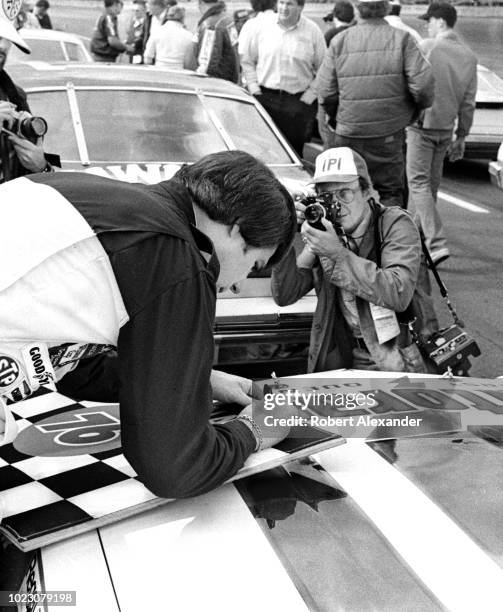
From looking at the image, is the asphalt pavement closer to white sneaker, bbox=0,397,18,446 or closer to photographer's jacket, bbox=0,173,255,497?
photographer's jacket, bbox=0,173,255,497

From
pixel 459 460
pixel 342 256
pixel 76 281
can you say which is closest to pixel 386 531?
pixel 459 460

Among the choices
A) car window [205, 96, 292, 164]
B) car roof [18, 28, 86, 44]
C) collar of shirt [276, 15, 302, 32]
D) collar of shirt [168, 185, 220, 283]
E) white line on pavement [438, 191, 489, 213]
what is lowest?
white line on pavement [438, 191, 489, 213]

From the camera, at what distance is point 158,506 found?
1784 mm

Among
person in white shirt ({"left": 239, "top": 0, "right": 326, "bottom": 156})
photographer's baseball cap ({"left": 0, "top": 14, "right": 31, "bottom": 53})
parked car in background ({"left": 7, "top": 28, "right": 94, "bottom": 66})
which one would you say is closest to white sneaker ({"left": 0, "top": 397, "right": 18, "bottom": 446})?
photographer's baseball cap ({"left": 0, "top": 14, "right": 31, "bottom": 53})

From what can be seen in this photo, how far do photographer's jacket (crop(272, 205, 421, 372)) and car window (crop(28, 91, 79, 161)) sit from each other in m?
1.74

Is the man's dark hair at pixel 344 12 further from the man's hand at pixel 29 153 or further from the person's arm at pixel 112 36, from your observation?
the man's hand at pixel 29 153

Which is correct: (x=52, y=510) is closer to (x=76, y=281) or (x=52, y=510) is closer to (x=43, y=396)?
(x=76, y=281)

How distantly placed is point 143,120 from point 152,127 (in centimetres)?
8

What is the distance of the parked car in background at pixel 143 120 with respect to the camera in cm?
476

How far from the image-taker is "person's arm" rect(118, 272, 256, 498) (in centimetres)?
170

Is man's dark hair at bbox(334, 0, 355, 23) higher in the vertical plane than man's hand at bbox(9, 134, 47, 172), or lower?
lower

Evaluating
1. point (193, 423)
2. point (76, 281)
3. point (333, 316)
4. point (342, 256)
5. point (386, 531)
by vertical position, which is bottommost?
point (333, 316)

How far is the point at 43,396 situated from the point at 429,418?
1036mm

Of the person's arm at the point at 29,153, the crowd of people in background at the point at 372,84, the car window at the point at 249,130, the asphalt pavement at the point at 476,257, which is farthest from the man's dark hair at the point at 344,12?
the person's arm at the point at 29,153
